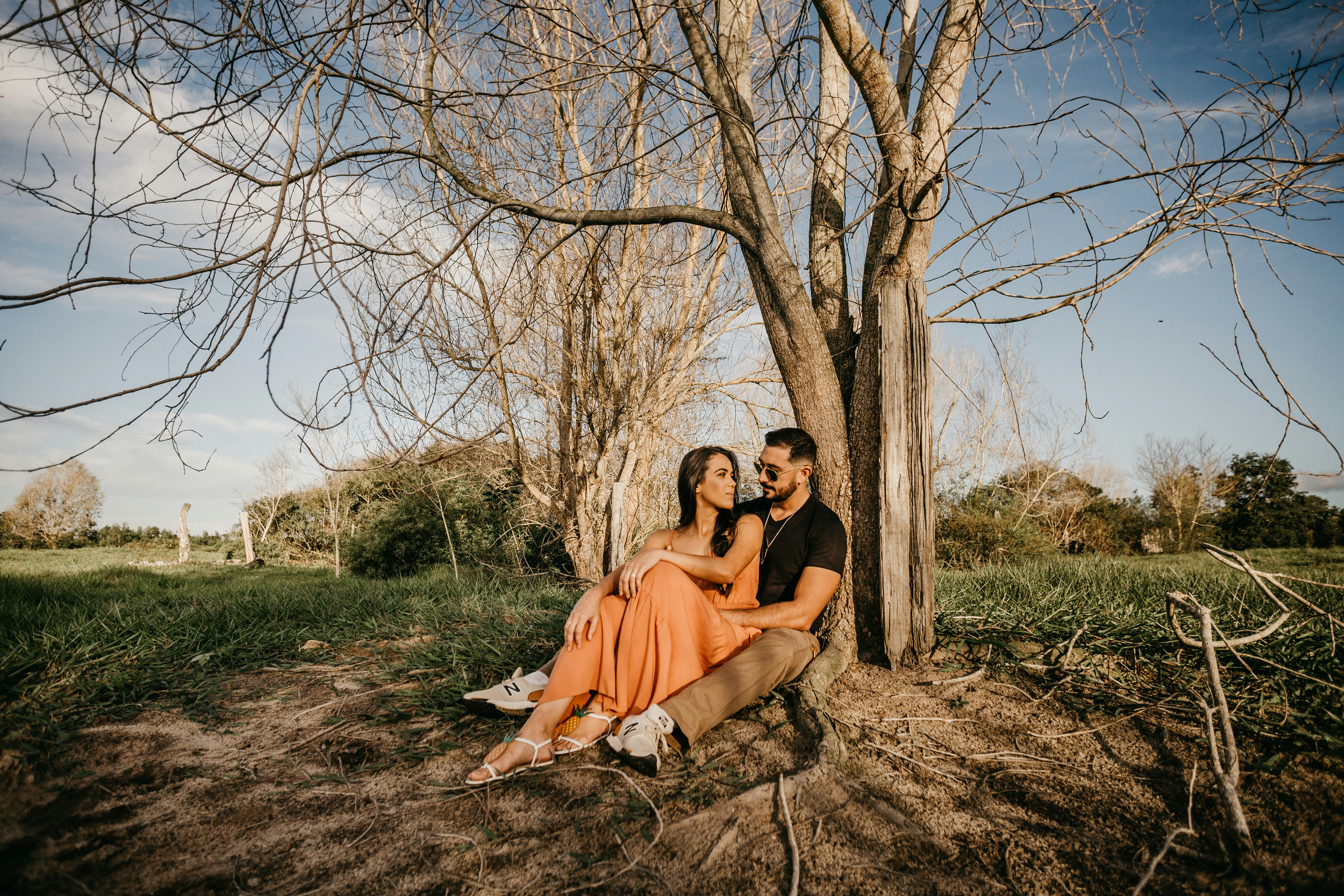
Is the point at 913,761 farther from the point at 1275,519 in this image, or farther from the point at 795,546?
the point at 1275,519

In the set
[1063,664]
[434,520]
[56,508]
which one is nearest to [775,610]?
[1063,664]

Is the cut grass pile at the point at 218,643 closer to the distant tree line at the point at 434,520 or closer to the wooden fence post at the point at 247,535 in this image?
the distant tree line at the point at 434,520

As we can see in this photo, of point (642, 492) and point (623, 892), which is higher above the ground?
point (642, 492)

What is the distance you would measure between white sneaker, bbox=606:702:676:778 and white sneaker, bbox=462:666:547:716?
19.9 inches

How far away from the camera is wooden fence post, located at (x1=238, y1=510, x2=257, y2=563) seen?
1739cm

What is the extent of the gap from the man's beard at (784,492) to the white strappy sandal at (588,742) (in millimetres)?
1414

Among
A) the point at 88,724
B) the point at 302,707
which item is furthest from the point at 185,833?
the point at 88,724

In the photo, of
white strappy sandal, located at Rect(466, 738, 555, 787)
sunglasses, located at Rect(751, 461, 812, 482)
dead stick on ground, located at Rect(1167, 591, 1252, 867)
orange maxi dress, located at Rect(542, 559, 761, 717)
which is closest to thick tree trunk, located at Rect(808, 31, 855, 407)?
sunglasses, located at Rect(751, 461, 812, 482)

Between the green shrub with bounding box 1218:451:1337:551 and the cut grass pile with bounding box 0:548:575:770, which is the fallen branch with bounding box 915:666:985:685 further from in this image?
the green shrub with bounding box 1218:451:1337:551

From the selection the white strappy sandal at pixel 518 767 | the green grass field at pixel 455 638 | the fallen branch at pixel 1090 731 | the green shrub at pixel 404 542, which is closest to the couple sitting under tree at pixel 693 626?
the white strappy sandal at pixel 518 767

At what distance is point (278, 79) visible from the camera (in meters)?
2.52

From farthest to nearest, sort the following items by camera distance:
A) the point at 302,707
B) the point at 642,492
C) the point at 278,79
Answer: the point at 642,492
the point at 302,707
the point at 278,79

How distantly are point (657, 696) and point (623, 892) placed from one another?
0.90 metres

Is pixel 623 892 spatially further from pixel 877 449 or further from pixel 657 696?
pixel 877 449
